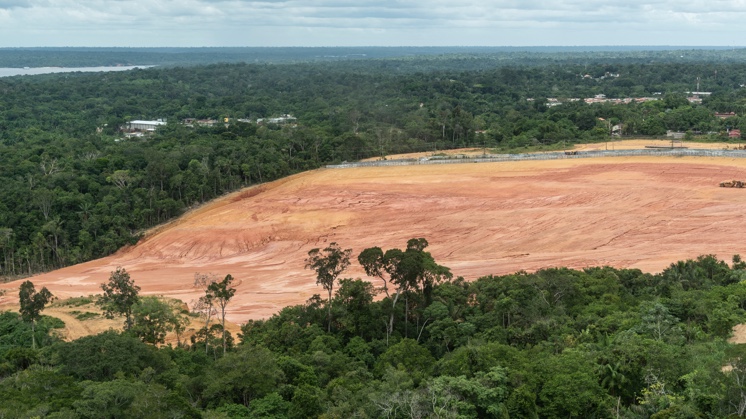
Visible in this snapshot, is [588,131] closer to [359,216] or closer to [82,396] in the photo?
[359,216]

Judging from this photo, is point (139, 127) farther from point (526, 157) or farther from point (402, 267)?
point (402, 267)

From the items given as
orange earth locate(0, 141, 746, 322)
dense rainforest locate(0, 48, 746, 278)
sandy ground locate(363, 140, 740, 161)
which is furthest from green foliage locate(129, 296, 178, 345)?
sandy ground locate(363, 140, 740, 161)

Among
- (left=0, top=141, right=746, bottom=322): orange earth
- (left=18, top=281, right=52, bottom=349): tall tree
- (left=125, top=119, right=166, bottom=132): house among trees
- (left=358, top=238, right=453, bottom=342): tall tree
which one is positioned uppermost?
(left=358, top=238, right=453, bottom=342): tall tree

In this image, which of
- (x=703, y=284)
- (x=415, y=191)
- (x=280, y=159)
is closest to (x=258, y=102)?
(x=280, y=159)

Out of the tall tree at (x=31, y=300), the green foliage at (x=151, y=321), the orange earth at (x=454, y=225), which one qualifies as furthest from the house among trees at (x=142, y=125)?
the green foliage at (x=151, y=321)

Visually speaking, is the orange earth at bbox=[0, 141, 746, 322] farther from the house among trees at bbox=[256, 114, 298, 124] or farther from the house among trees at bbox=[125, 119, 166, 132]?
Answer: the house among trees at bbox=[125, 119, 166, 132]

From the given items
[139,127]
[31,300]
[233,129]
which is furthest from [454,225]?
[139,127]

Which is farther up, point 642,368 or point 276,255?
point 642,368
